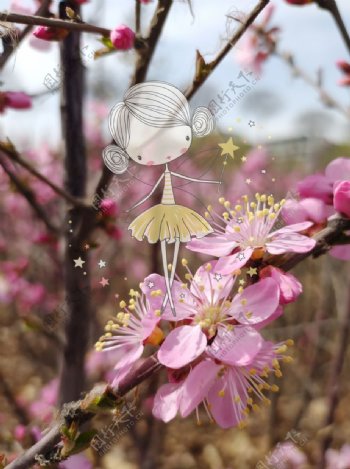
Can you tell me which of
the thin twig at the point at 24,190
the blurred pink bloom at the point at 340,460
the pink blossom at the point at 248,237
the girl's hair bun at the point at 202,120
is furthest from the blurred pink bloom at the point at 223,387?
the blurred pink bloom at the point at 340,460

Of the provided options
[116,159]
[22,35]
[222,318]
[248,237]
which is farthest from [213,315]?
[22,35]

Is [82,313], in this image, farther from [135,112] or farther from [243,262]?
[243,262]

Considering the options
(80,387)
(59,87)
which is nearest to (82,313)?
(80,387)

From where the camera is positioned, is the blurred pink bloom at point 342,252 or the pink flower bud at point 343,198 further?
the blurred pink bloom at point 342,252

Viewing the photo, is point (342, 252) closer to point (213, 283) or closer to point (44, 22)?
point (213, 283)

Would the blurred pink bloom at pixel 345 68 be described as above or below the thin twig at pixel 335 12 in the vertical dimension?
below

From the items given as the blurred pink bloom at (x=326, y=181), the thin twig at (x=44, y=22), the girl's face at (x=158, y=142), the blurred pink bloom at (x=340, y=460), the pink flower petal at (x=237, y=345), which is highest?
the thin twig at (x=44, y=22)

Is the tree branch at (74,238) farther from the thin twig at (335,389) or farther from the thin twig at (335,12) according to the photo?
the thin twig at (335,389)
